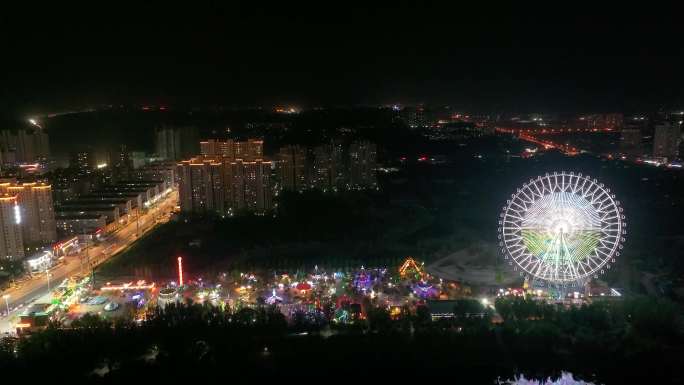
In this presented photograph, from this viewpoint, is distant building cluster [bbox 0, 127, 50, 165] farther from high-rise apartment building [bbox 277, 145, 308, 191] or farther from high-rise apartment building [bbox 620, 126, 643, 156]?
high-rise apartment building [bbox 620, 126, 643, 156]

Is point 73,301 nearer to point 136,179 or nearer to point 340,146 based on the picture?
point 136,179

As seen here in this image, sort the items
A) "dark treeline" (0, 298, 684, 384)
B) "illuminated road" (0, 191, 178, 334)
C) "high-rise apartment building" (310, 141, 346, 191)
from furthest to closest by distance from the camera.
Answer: "high-rise apartment building" (310, 141, 346, 191), "illuminated road" (0, 191, 178, 334), "dark treeline" (0, 298, 684, 384)

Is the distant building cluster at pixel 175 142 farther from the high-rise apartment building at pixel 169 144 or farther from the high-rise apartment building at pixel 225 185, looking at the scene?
the high-rise apartment building at pixel 225 185

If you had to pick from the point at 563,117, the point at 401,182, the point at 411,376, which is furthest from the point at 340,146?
the point at 563,117

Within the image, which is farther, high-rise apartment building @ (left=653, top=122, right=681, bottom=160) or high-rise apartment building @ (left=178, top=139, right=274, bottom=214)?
high-rise apartment building @ (left=653, top=122, right=681, bottom=160)

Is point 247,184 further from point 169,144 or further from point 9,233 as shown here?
point 169,144

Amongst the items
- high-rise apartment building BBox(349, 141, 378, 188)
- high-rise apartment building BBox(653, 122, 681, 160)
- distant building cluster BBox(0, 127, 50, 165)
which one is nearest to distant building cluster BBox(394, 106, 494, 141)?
high-rise apartment building BBox(349, 141, 378, 188)

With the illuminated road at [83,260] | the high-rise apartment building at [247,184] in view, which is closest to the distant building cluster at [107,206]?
the illuminated road at [83,260]
